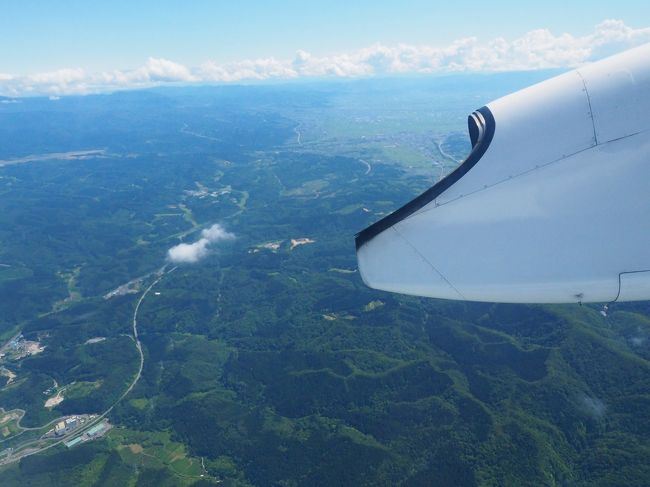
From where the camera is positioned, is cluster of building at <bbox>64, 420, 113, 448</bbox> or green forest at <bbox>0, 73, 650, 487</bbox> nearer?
green forest at <bbox>0, 73, 650, 487</bbox>

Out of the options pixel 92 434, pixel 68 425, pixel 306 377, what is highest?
pixel 306 377

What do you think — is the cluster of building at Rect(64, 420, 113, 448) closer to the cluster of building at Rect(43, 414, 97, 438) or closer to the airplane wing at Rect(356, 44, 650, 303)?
the cluster of building at Rect(43, 414, 97, 438)

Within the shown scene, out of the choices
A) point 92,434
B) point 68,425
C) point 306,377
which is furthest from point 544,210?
point 68,425

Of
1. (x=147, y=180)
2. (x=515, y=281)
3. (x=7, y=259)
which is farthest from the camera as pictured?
(x=147, y=180)

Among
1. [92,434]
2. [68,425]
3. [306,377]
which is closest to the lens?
[92,434]

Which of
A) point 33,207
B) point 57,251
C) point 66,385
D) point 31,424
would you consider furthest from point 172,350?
point 33,207

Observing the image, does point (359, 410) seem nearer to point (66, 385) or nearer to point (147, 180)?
point (66, 385)

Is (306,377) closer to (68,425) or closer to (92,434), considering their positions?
(92,434)

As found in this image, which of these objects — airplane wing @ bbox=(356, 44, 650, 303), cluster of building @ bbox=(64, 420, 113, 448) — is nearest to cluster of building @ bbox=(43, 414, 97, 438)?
cluster of building @ bbox=(64, 420, 113, 448)
